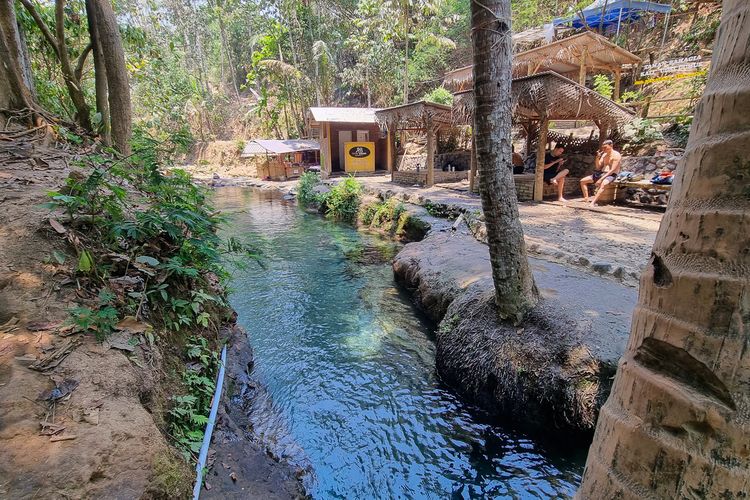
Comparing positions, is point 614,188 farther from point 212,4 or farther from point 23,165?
point 212,4

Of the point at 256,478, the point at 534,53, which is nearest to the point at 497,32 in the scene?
the point at 256,478

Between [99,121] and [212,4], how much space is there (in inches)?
1328

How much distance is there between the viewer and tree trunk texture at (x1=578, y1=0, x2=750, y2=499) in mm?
687

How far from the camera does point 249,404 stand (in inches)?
148

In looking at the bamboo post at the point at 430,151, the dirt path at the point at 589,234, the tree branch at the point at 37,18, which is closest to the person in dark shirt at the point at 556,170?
the dirt path at the point at 589,234

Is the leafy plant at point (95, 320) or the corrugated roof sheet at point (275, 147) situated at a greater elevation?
the corrugated roof sheet at point (275, 147)

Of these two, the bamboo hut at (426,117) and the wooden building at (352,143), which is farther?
the wooden building at (352,143)

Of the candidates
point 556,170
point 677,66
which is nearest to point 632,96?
point 677,66

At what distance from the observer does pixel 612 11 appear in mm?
17609

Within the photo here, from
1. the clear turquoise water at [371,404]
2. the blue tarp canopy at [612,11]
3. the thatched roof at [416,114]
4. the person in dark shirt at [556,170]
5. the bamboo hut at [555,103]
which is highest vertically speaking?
the blue tarp canopy at [612,11]

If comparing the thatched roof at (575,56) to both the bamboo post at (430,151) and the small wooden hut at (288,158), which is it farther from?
the small wooden hut at (288,158)

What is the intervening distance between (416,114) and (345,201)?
3839 millimetres

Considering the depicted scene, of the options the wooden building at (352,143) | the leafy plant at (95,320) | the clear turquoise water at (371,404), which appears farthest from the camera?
the wooden building at (352,143)

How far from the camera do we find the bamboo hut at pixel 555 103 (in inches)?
306
